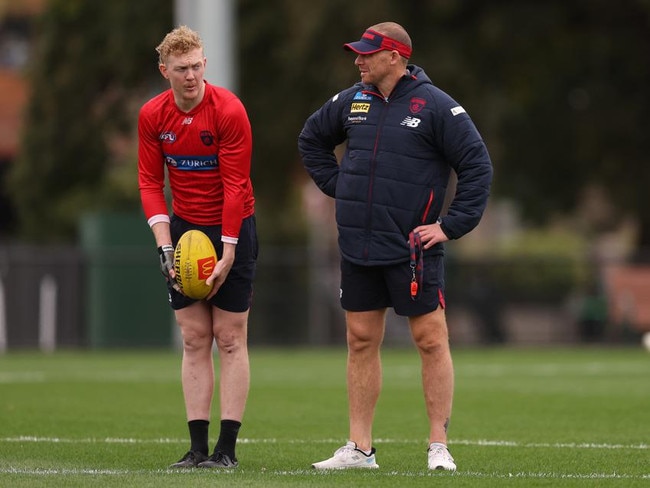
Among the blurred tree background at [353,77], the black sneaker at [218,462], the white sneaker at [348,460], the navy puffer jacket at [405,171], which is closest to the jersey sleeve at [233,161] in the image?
the navy puffer jacket at [405,171]

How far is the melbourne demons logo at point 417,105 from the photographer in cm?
820

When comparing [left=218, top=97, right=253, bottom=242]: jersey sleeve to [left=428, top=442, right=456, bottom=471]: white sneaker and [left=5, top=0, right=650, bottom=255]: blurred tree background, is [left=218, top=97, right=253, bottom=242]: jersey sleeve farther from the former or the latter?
[left=5, top=0, right=650, bottom=255]: blurred tree background

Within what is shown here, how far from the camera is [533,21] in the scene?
83.3ft

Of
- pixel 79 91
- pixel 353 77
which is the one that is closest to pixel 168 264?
pixel 353 77

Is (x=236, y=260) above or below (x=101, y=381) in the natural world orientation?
above

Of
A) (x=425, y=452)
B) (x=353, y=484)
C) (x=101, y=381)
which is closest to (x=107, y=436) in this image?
(x=425, y=452)

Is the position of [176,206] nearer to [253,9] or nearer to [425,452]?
[425,452]

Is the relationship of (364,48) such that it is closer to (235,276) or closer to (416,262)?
(416,262)

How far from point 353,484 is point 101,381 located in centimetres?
895

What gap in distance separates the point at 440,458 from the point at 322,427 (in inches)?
118

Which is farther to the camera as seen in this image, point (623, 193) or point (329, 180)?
point (623, 193)

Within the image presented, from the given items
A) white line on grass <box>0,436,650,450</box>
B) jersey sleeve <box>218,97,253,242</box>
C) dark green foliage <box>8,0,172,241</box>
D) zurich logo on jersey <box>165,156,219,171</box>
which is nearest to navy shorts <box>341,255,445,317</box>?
jersey sleeve <box>218,97,253,242</box>

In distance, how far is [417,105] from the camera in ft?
27.0

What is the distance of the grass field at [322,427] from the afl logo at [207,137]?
1701mm
